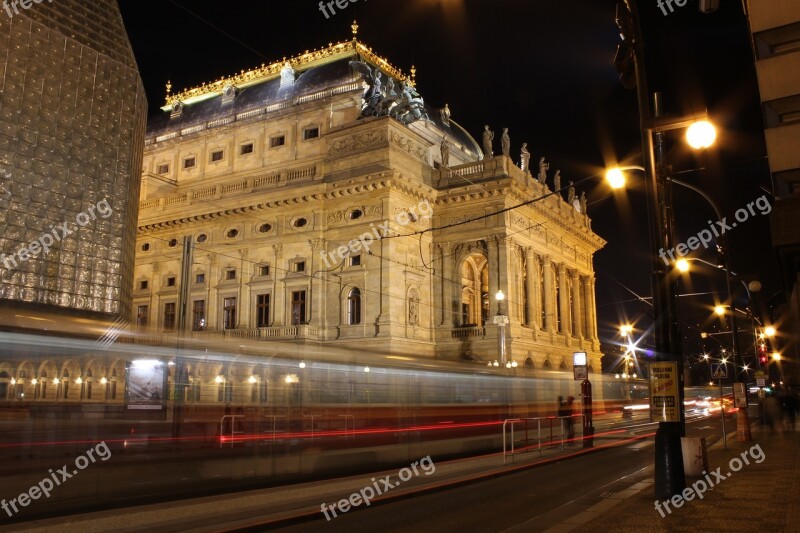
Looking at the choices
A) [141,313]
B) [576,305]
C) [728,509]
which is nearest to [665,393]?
[728,509]

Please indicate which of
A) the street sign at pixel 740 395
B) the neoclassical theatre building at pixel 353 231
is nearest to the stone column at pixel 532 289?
the neoclassical theatre building at pixel 353 231

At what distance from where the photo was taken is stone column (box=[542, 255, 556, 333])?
49250mm

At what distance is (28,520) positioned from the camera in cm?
1048

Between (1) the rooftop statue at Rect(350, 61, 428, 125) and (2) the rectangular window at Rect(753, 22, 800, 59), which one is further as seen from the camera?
(1) the rooftop statue at Rect(350, 61, 428, 125)

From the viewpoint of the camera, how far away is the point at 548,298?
→ 49781 millimetres

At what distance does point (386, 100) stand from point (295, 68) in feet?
47.1

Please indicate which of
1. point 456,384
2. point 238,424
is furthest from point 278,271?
point 238,424

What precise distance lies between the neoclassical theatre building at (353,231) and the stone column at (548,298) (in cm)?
15

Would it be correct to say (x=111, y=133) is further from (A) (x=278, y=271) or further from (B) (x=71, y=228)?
(A) (x=278, y=271)

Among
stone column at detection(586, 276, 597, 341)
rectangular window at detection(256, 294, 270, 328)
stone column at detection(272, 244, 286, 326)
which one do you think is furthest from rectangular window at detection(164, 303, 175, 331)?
stone column at detection(586, 276, 597, 341)

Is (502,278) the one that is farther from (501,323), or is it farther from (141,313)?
(141,313)

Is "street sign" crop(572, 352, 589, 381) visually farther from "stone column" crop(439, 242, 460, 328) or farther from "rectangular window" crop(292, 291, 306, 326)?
"rectangular window" crop(292, 291, 306, 326)

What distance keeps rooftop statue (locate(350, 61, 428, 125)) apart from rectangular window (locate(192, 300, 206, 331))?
55.9ft

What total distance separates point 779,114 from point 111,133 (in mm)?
37596
